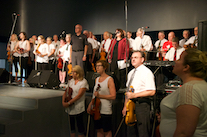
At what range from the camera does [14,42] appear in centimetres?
614

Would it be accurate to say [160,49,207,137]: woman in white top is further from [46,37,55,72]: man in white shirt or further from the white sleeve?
[46,37,55,72]: man in white shirt

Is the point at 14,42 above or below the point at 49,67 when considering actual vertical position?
above

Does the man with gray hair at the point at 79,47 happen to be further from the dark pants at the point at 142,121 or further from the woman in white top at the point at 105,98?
the dark pants at the point at 142,121

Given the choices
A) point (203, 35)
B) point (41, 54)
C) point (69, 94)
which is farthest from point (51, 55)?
point (203, 35)

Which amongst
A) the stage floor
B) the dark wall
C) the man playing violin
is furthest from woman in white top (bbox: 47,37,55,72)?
the man playing violin

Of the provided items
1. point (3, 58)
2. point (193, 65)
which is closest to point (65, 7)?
point (3, 58)

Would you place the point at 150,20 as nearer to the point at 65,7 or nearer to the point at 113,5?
the point at 113,5

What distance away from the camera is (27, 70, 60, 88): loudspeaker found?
4684 millimetres

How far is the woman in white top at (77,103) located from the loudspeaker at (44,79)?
183 centimetres

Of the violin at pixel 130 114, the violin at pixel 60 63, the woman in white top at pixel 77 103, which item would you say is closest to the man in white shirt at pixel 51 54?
the violin at pixel 60 63

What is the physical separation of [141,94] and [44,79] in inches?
118

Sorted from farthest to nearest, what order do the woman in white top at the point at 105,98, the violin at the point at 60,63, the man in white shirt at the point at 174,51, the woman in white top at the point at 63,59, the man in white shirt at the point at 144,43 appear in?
the violin at the point at 60,63 < the woman in white top at the point at 63,59 < the man in white shirt at the point at 144,43 < the man in white shirt at the point at 174,51 < the woman in white top at the point at 105,98

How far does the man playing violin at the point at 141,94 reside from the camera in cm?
248

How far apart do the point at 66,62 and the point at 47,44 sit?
0.91 meters
